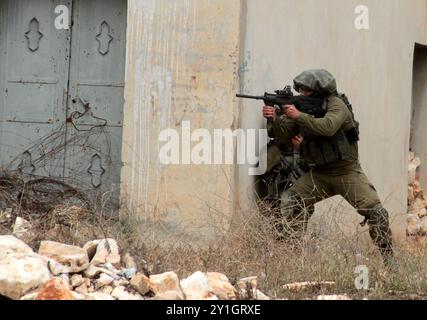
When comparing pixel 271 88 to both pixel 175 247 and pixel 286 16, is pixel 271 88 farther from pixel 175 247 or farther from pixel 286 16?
pixel 175 247

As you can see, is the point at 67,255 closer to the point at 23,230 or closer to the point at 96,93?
the point at 23,230

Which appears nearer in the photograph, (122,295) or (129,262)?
(122,295)

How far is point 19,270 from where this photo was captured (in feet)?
19.6

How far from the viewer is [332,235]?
317 inches

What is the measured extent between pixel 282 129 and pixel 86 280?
8.67 ft

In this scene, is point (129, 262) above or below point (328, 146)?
below

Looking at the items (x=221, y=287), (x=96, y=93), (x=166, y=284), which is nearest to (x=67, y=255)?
(x=166, y=284)

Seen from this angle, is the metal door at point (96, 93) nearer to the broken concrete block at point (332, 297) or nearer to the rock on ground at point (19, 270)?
the rock on ground at point (19, 270)

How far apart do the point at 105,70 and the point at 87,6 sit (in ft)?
1.99

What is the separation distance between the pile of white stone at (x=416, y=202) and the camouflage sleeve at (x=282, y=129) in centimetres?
406

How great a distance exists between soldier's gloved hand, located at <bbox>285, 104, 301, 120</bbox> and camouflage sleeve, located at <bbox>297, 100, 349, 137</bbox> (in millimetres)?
38

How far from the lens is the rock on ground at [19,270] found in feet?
19.3
